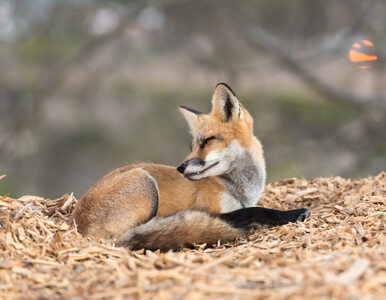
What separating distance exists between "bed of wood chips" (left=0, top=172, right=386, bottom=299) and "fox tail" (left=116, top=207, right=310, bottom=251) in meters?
0.09

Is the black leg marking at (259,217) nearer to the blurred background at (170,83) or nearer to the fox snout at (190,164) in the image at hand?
the fox snout at (190,164)

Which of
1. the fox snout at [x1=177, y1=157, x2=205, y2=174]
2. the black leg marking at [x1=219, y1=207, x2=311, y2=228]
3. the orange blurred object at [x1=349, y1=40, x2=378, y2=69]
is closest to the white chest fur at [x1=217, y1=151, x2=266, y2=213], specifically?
the black leg marking at [x1=219, y1=207, x2=311, y2=228]

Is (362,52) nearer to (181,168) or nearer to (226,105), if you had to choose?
(226,105)

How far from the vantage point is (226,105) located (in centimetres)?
431

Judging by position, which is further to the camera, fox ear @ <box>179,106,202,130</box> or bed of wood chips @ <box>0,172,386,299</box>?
fox ear @ <box>179,106,202,130</box>

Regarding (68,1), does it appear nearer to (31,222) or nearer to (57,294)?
(31,222)

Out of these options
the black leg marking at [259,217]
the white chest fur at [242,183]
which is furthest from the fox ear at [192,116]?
the black leg marking at [259,217]

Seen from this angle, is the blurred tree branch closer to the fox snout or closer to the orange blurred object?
the orange blurred object

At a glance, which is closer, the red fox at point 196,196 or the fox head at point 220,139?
the red fox at point 196,196

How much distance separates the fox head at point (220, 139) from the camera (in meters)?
3.92

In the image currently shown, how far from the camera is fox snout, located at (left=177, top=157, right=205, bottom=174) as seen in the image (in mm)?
3830

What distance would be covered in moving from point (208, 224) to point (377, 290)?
1668mm

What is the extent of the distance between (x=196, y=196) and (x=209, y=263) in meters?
1.38

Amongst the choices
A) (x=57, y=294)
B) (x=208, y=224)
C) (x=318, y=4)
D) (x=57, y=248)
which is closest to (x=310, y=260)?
(x=208, y=224)
